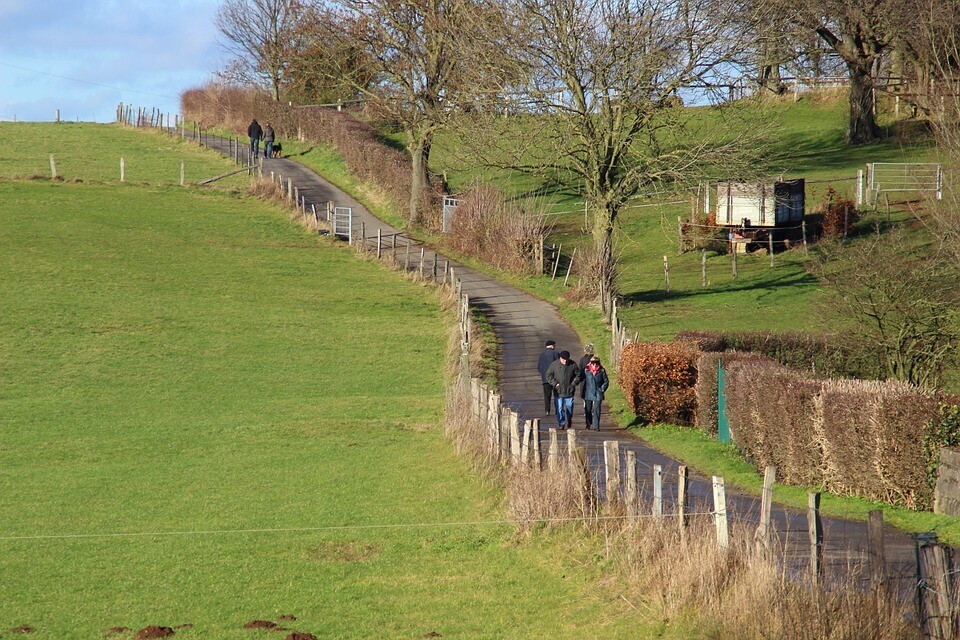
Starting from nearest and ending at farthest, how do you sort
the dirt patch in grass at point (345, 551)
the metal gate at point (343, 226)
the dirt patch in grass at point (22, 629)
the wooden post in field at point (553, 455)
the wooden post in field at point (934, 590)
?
the wooden post in field at point (934, 590) < the dirt patch in grass at point (22, 629) < the dirt patch in grass at point (345, 551) < the wooden post in field at point (553, 455) < the metal gate at point (343, 226)

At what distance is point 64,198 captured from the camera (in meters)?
51.4

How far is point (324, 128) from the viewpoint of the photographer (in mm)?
69375

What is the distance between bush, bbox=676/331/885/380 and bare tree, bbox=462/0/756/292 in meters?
9.95

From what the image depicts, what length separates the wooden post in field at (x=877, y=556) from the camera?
904 cm

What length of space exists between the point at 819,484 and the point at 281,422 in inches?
461

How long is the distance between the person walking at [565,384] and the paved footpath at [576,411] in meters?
0.48

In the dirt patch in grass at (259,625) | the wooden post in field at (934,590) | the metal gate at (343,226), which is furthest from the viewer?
the metal gate at (343,226)

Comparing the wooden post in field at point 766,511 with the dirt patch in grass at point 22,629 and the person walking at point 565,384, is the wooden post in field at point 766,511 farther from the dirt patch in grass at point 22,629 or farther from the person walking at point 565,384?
the person walking at point 565,384

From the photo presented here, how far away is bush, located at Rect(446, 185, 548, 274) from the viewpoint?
4291cm

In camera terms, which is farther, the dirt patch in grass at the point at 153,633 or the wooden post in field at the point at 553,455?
the wooden post in field at the point at 553,455

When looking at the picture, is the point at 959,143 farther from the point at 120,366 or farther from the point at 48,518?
the point at 120,366

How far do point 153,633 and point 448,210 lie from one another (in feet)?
133

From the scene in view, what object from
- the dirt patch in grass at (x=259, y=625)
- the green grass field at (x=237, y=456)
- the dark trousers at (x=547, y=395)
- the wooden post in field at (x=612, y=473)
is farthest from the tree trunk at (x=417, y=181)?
the dirt patch in grass at (x=259, y=625)

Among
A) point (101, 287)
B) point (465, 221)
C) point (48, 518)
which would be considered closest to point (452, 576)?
point (48, 518)
